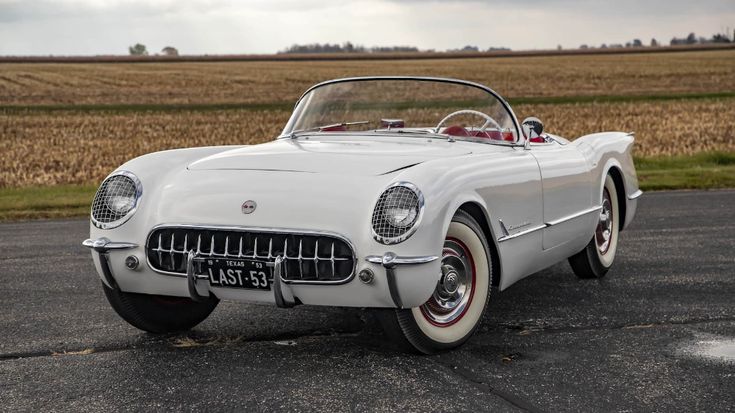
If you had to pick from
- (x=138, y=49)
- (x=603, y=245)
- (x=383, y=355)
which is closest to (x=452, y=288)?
(x=383, y=355)

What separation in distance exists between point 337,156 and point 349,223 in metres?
0.72

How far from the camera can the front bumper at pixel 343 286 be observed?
14.1 feet

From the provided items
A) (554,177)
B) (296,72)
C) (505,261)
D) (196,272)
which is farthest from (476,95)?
(296,72)

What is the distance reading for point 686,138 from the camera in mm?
19984

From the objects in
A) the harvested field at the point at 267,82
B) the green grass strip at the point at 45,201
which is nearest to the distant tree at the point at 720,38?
the harvested field at the point at 267,82

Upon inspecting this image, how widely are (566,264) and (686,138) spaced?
44.1 ft

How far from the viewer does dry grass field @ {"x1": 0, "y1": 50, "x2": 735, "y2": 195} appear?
61.8ft

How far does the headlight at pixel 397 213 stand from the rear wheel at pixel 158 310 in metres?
1.07

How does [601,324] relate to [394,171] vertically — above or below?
below

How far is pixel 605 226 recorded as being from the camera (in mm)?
7062

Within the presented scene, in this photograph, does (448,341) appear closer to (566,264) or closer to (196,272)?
(196,272)

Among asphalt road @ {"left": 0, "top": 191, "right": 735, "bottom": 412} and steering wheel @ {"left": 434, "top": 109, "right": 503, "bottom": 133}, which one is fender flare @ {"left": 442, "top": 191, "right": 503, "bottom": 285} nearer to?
asphalt road @ {"left": 0, "top": 191, "right": 735, "bottom": 412}

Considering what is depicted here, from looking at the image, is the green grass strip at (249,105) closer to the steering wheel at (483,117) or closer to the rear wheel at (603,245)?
the rear wheel at (603,245)

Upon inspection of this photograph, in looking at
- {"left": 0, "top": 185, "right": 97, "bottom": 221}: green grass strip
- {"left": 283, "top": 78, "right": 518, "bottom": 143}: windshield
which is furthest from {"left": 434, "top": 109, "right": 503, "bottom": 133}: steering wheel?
{"left": 0, "top": 185, "right": 97, "bottom": 221}: green grass strip
